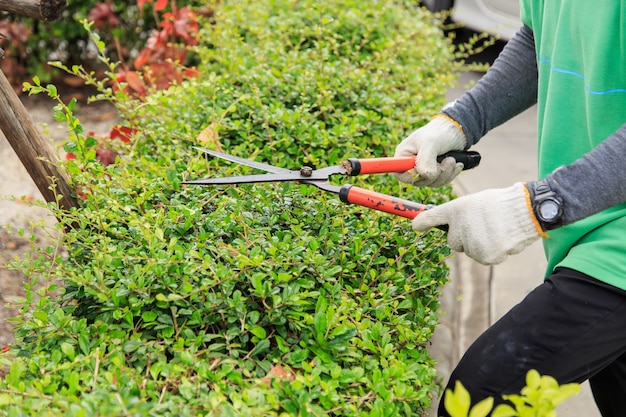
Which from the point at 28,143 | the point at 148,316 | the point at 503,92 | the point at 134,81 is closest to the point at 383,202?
the point at 503,92

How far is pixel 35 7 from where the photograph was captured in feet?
6.70

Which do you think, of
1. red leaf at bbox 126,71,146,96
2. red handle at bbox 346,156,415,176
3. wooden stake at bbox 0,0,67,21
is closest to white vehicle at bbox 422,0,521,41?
red leaf at bbox 126,71,146,96

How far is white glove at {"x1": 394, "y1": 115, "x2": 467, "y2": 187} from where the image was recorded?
2234 millimetres

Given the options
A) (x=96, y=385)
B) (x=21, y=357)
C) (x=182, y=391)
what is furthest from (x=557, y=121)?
(x=21, y=357)

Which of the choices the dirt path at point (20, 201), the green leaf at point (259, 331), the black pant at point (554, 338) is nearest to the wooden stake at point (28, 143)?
the dirt path at point (20, 201)

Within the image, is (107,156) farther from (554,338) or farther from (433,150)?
(554,338)

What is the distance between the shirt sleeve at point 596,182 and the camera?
1.64 metres

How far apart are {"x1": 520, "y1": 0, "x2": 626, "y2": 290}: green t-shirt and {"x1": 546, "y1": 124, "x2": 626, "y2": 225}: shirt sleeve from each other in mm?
115

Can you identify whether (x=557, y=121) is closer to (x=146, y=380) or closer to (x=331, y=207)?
(x=331, y=207)

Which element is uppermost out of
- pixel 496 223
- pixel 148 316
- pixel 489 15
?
pixel 496 223

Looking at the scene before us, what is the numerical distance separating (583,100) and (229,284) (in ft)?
3.22

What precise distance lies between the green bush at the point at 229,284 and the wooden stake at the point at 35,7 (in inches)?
8.2

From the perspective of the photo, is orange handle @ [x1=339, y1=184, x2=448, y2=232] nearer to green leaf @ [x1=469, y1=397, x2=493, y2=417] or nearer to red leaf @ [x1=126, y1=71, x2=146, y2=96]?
green leaf @ [x1=469, y1=397, x2=493, y2=417]

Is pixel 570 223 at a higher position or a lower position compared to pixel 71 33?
higher
